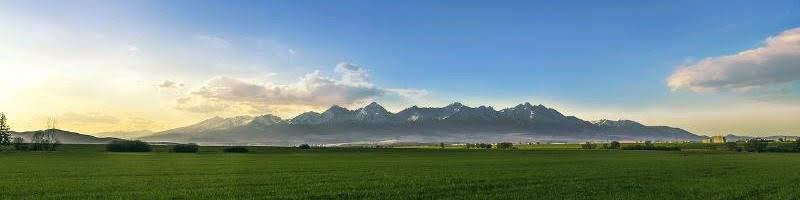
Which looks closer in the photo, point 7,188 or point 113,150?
point 7,188

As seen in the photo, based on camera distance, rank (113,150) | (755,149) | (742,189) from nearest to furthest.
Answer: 1. (742,189)
2. (113,150)
3. (755,149)

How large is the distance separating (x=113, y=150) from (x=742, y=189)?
165 metres

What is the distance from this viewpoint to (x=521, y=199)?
111 feet

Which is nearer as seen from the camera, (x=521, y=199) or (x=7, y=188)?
(x=521, y=199)

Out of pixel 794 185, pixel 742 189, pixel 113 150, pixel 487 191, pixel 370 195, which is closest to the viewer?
pixel 370 195

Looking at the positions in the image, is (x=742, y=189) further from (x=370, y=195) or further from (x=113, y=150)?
(x=113, y=150)

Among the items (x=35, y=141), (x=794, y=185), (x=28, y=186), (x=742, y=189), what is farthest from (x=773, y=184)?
(x=35, y=141)

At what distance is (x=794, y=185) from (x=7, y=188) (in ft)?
174

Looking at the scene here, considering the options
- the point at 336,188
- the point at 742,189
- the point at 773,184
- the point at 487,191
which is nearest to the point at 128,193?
the point at 336,188

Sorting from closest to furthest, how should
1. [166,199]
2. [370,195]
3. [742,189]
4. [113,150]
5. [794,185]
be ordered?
[166,199], [370,195], [742,189], [794,185], [113,150]

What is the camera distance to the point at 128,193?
3572 cm

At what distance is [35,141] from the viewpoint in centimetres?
19750

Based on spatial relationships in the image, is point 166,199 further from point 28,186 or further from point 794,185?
point 794,185

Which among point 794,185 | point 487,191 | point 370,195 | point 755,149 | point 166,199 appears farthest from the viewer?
point 755,149
